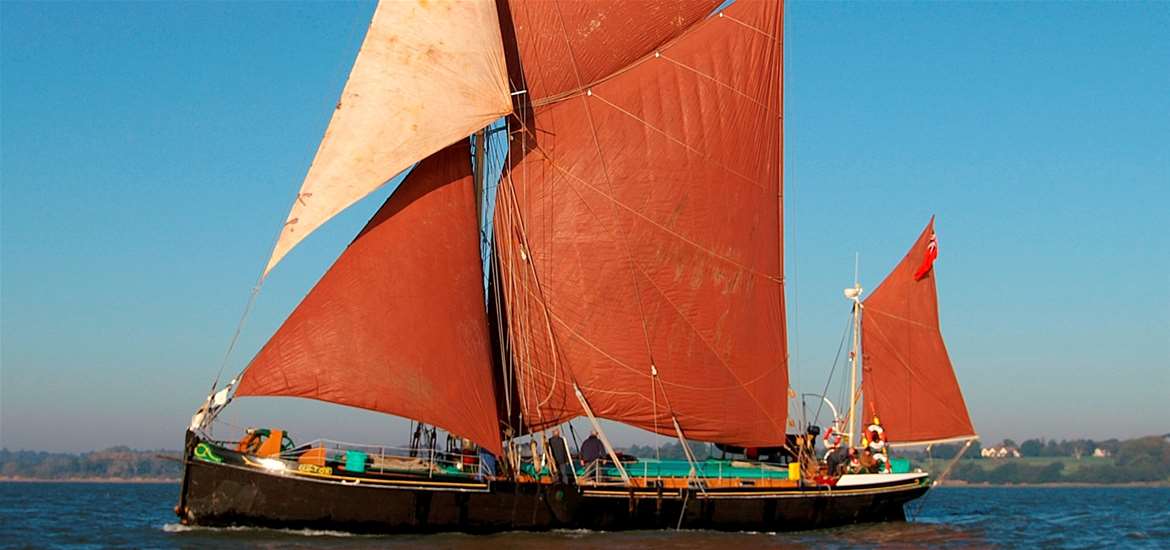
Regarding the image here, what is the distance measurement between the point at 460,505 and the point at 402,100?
1114 centimetres

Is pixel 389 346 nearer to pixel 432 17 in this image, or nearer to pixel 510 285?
pixel 510 285

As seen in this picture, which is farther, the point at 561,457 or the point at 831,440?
the point at 831,440

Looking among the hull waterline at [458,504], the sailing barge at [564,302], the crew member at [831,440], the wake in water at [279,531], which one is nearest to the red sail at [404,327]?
the sailing barge at [564,302]

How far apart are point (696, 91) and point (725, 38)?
2.29 meters

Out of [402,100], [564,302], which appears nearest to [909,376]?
[564,302]

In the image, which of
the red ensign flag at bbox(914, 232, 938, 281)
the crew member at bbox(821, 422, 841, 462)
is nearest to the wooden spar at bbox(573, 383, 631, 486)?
the crew member at bbox(821, 422, 841, 462)

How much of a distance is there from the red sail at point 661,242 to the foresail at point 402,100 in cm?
356

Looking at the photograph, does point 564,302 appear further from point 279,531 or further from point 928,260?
point 928,260

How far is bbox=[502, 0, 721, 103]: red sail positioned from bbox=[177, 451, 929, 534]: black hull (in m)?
12.8

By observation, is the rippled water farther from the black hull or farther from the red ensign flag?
the red ensign flag

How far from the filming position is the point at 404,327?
114 ft

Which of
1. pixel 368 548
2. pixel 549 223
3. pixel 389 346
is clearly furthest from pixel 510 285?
pixel 368 548

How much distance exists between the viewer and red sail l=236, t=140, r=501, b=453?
3381 cm

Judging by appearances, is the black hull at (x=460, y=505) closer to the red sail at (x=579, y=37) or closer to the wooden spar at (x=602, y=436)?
the wooden spar at (x=602, y=436)
